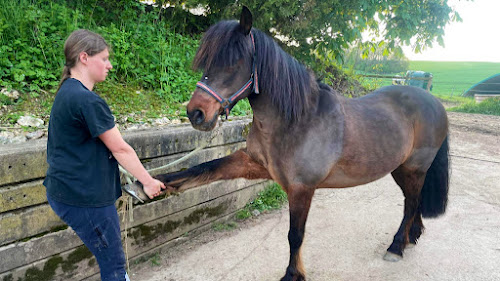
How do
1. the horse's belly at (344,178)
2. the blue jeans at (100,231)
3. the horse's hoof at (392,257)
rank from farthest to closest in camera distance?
the horse's hoof at (392,257)
the horse's belly at (344,178)
the blue jeans at (100,231)

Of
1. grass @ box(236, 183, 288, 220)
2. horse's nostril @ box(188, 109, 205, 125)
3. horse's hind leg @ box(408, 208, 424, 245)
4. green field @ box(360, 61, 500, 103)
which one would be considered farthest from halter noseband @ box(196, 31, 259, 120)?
green field @ box(360, 61, 500, 103)

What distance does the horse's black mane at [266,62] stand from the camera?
1.72m

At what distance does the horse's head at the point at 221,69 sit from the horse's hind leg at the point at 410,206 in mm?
2043

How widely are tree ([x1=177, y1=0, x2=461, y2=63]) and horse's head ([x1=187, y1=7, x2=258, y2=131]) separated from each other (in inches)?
109

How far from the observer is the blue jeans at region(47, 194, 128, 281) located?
56.2 inches

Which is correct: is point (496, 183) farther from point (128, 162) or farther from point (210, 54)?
point (128, 162)

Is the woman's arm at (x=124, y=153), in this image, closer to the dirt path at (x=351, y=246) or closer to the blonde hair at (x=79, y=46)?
the blonde hair at (x=79, y=46)

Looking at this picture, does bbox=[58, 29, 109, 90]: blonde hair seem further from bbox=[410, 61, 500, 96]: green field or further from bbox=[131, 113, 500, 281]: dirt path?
bbox=[410, 61, 500, 96]: green field

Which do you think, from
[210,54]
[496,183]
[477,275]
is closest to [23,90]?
[210,54]

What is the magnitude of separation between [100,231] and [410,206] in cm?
277

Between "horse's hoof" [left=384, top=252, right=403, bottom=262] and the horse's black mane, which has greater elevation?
the horse's black mane

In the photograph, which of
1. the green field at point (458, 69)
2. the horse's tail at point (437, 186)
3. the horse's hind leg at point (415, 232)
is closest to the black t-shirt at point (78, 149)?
the horse's hind leg at point (415, 232)

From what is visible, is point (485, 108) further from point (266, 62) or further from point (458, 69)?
point (458, 69)

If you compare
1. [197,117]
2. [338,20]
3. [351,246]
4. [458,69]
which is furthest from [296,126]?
[458,69]
